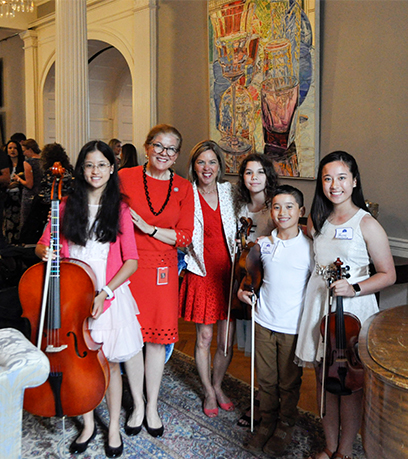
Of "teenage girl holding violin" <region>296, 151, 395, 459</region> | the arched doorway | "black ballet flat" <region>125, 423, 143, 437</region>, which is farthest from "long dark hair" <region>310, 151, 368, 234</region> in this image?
the arched doorway

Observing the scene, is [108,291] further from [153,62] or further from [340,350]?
[153,62]

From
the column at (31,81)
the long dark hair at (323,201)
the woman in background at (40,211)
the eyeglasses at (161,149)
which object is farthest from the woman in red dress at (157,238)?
the column at (31,81)

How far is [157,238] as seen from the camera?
2.57 m

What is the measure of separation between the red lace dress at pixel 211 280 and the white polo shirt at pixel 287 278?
1.34ft

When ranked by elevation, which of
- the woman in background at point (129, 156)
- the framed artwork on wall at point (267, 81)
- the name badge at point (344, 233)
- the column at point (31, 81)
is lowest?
the name badge at point (344, 233)

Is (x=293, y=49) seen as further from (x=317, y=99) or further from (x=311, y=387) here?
(x=311, y=387)

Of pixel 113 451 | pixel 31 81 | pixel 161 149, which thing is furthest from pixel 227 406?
pixel 31 81

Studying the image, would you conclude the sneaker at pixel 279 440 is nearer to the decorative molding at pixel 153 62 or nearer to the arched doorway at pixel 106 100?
the decorative molding at pixel 153 62

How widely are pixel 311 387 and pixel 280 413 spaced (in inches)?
32.7

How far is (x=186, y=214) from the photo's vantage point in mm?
2697

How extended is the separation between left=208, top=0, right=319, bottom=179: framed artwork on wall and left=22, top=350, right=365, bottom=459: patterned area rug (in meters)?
2.31

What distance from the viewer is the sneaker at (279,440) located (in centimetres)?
247

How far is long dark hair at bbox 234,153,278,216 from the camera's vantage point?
8.68 ft

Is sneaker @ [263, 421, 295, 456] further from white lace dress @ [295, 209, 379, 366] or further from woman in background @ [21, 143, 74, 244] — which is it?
woman in background @ [21, 143, 74, 244]
